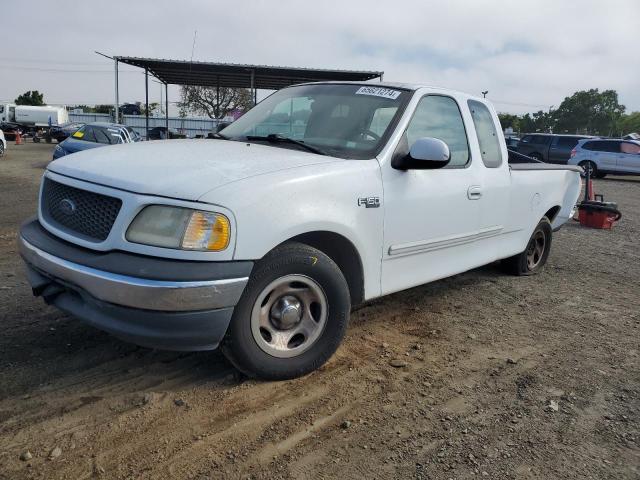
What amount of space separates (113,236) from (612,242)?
8060mm

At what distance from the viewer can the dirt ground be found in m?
2.46

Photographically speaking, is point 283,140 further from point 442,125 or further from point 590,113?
point 590,113

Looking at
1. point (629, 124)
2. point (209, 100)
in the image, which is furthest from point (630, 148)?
point (629, 124)

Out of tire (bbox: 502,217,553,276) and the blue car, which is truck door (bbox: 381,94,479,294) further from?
the blue car

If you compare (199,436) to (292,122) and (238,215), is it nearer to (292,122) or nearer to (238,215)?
(238,215)

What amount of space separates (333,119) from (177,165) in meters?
1.35

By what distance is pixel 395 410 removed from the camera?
2.95m

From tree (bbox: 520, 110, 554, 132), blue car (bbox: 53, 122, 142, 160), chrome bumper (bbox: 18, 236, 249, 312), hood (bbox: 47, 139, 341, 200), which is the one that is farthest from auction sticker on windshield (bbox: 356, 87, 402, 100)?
tree (bbox: 520, 110, 554, 132)

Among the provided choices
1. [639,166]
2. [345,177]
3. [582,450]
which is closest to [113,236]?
[345,177]

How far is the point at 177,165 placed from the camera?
9.86 ft

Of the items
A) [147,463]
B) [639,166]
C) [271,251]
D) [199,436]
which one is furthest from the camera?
[639,166]

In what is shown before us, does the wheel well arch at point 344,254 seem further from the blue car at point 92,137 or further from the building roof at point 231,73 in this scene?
the building roof at point 231,73

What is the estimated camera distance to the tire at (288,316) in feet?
9.43

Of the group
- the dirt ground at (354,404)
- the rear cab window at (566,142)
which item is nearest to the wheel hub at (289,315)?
the dirt ground at (354,404)
